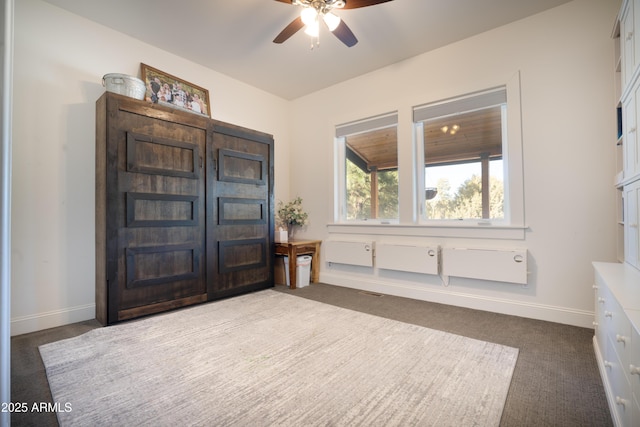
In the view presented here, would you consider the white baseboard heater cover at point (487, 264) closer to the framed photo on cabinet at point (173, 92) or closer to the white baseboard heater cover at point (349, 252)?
the white baseboard heater cover at point (349, 252)

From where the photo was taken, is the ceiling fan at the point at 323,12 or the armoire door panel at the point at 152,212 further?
the armoire door panel at the point at 152,212

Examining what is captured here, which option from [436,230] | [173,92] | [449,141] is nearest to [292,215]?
[436,230]

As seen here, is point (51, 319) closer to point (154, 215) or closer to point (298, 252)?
point (154, 215)

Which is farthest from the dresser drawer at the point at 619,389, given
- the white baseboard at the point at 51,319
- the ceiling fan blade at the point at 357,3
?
the white baseboard at the point at 51,319

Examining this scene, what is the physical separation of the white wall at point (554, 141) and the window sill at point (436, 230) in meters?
0.07

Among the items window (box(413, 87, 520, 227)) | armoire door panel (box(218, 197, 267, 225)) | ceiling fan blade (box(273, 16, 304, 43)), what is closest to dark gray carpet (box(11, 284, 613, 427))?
window (box(413, 87, 520, 227))

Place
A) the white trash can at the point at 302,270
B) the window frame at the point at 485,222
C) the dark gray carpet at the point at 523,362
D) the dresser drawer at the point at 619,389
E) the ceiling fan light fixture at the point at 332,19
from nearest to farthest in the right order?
1. the dresser drawer at the point at 619,389
2. the dark gray carpet at the point at 523,362
3. the ceiling fan light fixture at the point at 332,19
4. the window frame at the point at 485,222
5. the white trash can at the point at 302,270

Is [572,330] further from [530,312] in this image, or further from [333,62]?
[333,62]

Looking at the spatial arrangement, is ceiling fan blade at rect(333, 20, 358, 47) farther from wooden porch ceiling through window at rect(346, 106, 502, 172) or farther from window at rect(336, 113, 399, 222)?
wooden porch ceiling through window at rect(346, 106, 502, 172)

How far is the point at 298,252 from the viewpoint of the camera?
3840 millimetres

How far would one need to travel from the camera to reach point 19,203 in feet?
7.75

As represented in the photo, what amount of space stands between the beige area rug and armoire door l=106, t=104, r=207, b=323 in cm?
32

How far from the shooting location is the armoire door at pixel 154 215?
2516mm

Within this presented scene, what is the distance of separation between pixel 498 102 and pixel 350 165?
1.90 meters
